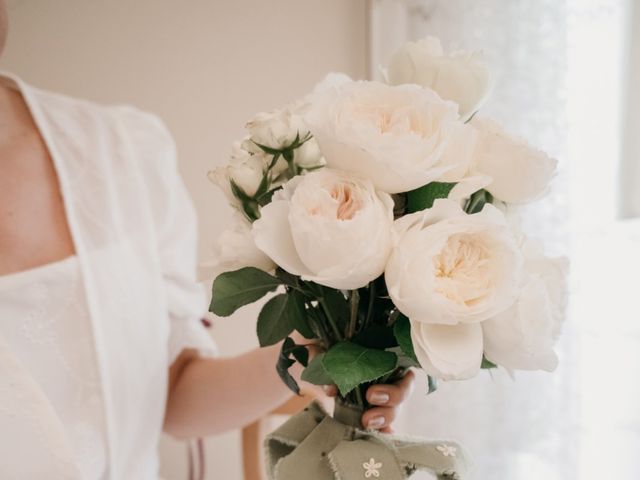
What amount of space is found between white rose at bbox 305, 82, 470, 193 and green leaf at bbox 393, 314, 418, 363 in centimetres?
9

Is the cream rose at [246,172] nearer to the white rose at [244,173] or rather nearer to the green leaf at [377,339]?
the white rose at [244,173]

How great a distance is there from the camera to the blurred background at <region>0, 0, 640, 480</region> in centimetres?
100

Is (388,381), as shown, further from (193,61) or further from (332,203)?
(193,61)

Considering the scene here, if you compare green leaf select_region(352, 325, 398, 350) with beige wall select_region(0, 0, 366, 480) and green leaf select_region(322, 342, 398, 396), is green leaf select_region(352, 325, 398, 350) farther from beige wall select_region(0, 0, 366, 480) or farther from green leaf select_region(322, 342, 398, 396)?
beige wall select_region(0, 0, 366, 480)

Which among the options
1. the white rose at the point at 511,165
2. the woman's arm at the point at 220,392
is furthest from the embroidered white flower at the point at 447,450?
the woman's arm at the point at 220,392

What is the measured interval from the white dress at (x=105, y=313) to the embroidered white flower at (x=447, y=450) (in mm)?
408

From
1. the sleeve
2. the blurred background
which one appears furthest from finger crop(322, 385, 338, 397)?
the blurred background

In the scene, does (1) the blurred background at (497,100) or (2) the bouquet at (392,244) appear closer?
(2) the bouquet at (392,244)

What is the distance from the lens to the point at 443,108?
1.21ft

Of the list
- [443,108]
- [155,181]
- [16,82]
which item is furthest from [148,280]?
[443,108]

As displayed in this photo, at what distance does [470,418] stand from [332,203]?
0.96 meters

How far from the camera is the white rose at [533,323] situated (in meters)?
0.36

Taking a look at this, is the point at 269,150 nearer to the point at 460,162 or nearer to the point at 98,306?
the point at 460,162

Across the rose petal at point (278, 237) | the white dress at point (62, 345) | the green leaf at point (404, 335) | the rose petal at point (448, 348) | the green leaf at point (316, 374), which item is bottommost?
the white dress at point (62, 345)
